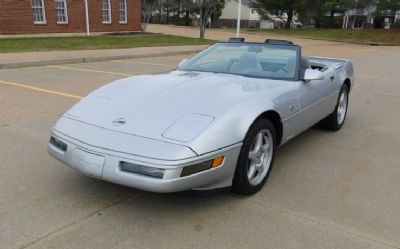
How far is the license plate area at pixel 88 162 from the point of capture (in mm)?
3104

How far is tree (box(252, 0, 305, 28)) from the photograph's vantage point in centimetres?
4328

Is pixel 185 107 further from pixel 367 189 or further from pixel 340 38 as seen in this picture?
pixel 340 38

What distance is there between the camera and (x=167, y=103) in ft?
11.8

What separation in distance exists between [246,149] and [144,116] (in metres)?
0.86

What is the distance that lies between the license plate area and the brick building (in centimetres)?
2036

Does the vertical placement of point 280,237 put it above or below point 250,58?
below

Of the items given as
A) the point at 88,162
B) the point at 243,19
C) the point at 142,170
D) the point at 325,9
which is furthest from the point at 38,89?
the point at 243,19

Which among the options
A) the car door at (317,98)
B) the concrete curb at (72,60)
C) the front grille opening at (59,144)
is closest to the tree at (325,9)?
the concrete curb at (72,60)

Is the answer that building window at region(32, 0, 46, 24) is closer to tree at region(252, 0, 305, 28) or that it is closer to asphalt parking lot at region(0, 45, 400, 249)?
asphalt parking lot at region(0, 45, 400, 249)

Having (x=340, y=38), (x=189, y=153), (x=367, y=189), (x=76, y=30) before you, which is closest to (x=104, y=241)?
(x=189, y=153)

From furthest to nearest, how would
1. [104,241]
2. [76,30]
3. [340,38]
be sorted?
1. [340,38]
2. [76,30]
3. [104,241]

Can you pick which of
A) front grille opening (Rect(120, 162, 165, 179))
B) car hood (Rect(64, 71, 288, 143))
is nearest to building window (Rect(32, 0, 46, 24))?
car hood (Rect(64, 71, 288, 143))

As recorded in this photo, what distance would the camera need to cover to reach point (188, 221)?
3.22 m

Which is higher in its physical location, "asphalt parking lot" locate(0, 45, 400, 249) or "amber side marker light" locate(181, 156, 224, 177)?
"amber side marker light" locate(181, 156, 224, 177)
